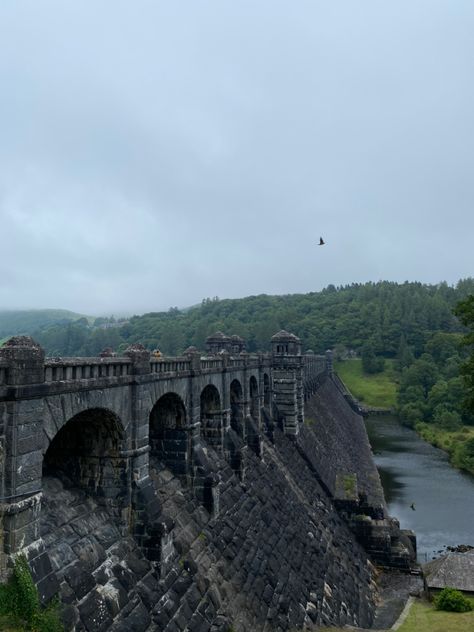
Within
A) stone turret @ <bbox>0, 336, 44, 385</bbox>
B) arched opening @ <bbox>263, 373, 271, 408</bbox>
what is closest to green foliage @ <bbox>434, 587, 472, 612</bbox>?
arched opening @ <bbox>263, 373, 271, 408</bbox>

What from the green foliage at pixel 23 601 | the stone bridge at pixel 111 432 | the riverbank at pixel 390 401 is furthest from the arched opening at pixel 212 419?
the riverbank at pixel 390 401

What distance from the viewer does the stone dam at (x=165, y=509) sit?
12.7m

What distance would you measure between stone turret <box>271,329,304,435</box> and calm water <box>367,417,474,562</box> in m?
18.9

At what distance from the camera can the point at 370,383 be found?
488 feet

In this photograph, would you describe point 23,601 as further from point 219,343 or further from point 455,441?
point 455,441

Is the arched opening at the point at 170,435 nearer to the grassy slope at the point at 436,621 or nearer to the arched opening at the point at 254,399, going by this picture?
the arched opening at the point at 254,399

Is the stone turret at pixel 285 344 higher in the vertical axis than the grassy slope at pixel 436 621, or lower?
higher

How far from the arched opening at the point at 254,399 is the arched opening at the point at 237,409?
4.34 metres

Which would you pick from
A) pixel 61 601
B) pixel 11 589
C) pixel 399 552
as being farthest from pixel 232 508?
pixel 399 552

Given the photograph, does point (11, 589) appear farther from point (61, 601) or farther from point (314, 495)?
point (314, 495)

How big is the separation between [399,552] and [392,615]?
8.60 meters

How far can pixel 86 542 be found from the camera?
15.9m

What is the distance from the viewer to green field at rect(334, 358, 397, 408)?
13750 centimetres

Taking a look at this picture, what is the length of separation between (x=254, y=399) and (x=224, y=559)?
1900 centimetres
